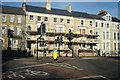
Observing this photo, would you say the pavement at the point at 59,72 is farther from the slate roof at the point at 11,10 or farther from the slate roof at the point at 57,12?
the slate roof at the point at 57,12

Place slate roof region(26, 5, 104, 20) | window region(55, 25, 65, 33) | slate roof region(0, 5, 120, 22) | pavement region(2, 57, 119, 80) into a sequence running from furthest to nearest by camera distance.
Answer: window region(55, 25, 65, 33)
slate roof region(26, 5, 104, 20)
slate roof region(0, 5, 120, 22)
pavement region(2, 57, 119, 80)

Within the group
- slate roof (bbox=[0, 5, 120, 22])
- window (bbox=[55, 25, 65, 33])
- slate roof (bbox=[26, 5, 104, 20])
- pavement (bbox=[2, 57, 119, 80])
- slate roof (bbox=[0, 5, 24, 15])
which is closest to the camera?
pavement (bbox=[2, 57, 119, 80])

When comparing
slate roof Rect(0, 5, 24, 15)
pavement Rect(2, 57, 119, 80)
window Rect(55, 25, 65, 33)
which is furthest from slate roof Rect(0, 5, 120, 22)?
pavement Rect(2, 57, 119, 80)

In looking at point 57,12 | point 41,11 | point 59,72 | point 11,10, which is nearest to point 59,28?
point 57,12

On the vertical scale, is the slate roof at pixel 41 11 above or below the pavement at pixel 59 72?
above

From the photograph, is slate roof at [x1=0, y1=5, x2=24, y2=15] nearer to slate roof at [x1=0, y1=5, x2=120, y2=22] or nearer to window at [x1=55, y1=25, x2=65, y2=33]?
slate roof at [x1=0, y1=5, x2=120, y2=22]

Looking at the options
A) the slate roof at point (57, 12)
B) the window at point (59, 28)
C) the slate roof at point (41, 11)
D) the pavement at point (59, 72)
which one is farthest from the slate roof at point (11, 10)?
the pavement at point (59, 72)

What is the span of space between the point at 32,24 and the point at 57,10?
1033 centimetres

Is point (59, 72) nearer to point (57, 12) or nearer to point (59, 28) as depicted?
point (59, 28)

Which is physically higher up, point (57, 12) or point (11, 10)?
point (57, 12)

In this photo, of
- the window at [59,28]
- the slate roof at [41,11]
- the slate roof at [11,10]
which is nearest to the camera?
the slate roof at [11,10]

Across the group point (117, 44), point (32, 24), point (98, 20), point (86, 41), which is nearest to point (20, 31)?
point (32, 24)

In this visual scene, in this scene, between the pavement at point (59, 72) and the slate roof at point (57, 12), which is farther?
the slate roof at point (57, 12)

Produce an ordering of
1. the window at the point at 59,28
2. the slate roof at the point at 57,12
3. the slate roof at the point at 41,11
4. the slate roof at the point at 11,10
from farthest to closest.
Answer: the window at the point at 59,28, the slate roof at the point at 57,12, the slate roof at the point at 41,11, the slate roof at the point at 11,10
